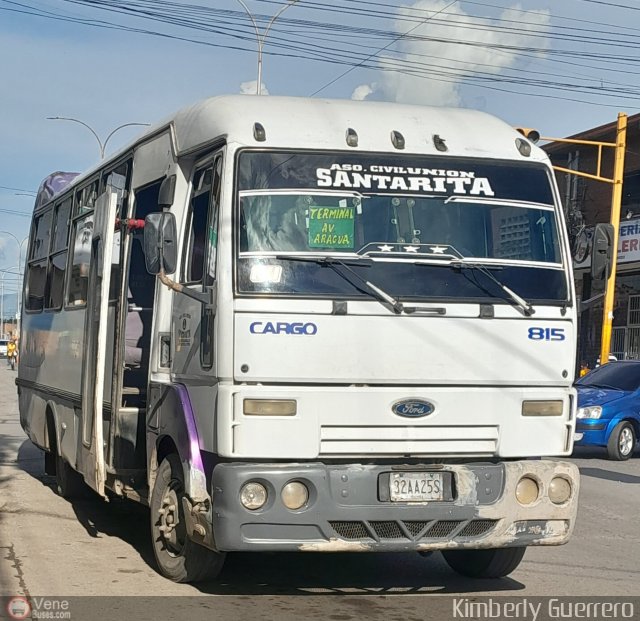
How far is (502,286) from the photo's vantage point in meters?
6.54

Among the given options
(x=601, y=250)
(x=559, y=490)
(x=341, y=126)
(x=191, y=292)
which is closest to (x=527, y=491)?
(x=559, y=490)

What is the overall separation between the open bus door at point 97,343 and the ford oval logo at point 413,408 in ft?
7.45

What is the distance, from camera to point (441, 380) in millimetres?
6332

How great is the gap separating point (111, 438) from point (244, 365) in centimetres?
227

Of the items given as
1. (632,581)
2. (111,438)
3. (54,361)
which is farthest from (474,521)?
(54,361)

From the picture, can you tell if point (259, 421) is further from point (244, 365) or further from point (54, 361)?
point (54, 361)

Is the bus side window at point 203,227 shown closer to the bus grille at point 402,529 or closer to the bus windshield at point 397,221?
the bus windshield at point 397,221

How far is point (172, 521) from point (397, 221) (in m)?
2.33

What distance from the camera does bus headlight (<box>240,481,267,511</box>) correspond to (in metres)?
5.98

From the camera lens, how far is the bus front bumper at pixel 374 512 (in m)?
5.98

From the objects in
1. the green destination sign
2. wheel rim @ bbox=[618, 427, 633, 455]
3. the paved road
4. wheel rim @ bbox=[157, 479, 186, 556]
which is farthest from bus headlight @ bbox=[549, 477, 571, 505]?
wheel rim @ bbox=[618, 427, 633, 455]

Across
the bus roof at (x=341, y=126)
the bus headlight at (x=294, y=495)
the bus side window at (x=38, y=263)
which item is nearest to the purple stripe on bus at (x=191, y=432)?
the bus headlight at (x=294, y=495)

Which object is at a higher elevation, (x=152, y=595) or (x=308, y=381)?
(x=308, y=381)

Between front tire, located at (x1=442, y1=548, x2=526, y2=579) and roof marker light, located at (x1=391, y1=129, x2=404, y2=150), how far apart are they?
2698mm
